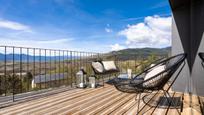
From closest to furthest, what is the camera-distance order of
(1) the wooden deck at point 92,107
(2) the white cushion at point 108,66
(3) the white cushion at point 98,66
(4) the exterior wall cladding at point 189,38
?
(1) the wooden deck at point 92,107 → (4) the exterior wall cladding at point 189,38 → (3) the white cushion at point 98,66 → (2) the white cushion at point 108,66

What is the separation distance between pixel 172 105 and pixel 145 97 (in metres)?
0.63

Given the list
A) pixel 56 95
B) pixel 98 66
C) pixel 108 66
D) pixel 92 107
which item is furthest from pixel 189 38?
pixel 56 95

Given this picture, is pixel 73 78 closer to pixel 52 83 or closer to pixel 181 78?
pixel 52 83

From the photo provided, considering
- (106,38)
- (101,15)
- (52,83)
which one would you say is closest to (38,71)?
(52,83)

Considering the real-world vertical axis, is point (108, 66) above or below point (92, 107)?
above

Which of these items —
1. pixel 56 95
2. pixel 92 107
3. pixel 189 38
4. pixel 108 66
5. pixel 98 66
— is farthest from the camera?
pixel 108 66

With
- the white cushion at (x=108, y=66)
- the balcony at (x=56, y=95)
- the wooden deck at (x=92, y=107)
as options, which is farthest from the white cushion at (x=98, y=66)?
the wooden deck at (x=92, y=107)

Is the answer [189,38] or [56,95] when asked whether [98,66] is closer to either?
[56,95]

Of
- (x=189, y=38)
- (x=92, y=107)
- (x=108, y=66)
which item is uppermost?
(x=189, y=38)

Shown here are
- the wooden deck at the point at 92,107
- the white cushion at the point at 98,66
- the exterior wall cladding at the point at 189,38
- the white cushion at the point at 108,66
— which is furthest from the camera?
the white cushion at the point at 108,66

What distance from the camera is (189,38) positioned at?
152 inches

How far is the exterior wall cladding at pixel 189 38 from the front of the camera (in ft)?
10.9

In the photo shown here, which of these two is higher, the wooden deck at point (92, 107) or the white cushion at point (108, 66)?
the white cushion at point (108, 66)

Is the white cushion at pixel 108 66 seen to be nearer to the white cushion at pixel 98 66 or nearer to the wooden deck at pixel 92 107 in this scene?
the white cushion at pixel 98 66
